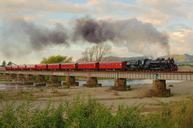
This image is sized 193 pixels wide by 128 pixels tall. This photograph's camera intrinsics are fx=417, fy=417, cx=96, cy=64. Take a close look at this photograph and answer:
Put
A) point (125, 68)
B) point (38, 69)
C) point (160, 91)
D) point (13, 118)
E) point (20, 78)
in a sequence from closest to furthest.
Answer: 1. point (13, 118)
2. point (160, 91)
3. point (125, 68)
4. point (38, 69)
5. point (20, 78)

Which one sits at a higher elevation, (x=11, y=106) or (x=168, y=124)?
(x=11, y=106)

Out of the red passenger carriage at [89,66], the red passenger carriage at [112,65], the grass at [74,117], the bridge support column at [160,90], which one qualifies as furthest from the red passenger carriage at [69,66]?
the grass at [74,117]

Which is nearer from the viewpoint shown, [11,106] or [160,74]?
[11,106]

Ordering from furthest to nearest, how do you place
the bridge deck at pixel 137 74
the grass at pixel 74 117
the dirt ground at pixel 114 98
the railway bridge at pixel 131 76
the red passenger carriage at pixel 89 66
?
1. the red passenger carriage at pixel 89 66
2. the railway bridge at pixel 131 76
3. the bridge deck at pixel 137 74
4. the dirt ground at pixel 114 98
5. the grass at pixel 74 117

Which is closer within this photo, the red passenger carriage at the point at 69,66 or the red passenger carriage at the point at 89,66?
the red passenger carriage at the point at 89,66

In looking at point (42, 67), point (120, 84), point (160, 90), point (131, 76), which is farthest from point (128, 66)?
point (42, 67)

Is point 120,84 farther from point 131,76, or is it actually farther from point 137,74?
point 137,74

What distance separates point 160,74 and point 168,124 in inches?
1489

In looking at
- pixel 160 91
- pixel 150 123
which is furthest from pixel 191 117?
pixel 160 91

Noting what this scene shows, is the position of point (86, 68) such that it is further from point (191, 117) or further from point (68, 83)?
point (191, 117)

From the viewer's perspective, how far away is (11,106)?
52.6 ft

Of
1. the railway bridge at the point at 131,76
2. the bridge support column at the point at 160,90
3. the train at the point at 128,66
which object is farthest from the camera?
the train at the point at 128,66

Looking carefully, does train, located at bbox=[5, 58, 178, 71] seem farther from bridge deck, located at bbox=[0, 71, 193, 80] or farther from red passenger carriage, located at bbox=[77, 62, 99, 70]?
bridge deck, located at bbox=[0, 71, 193, 80]

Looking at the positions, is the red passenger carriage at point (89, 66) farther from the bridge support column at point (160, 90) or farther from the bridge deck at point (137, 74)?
the bridge support column at point (160, 90)
